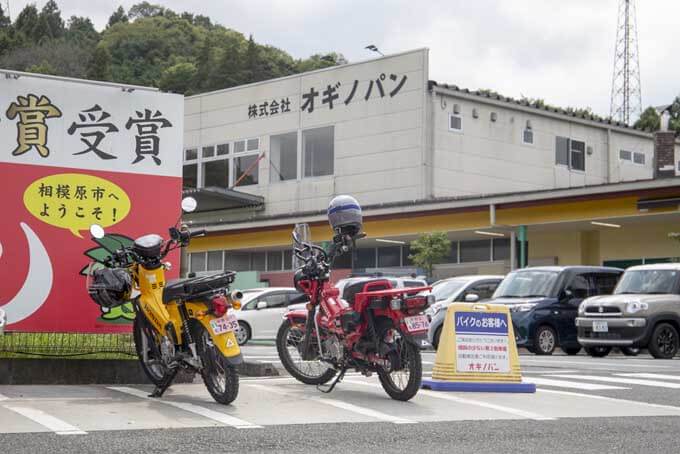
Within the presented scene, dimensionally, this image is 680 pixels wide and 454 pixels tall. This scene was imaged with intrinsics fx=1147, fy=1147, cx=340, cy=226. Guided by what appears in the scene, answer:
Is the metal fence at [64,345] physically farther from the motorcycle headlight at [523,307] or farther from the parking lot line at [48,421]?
the motorcycle headlight at [523,307]

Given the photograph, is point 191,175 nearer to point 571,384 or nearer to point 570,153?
point 570,153

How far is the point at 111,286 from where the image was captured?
10773 mm

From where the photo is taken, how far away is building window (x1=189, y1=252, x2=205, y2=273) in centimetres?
5178

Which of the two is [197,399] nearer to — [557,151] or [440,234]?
[440,234]

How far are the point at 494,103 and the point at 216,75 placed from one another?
4679cm

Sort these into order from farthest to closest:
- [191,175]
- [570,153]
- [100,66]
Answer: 1. [100,66]
2. [191,175]
3. [570,153]

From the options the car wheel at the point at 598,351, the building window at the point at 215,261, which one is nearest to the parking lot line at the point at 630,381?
the car wheel at the point at 598,351

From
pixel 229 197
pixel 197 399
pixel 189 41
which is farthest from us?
pixel 189 41

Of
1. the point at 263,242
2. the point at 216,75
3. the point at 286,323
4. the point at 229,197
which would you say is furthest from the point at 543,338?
the point at 216,75

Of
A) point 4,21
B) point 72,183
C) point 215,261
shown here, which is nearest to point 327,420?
point 72,183

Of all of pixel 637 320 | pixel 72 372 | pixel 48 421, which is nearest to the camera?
pixel 48 421

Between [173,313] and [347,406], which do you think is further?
[173,313]

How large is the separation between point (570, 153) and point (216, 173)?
53.9ft

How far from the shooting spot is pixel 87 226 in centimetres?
1256
